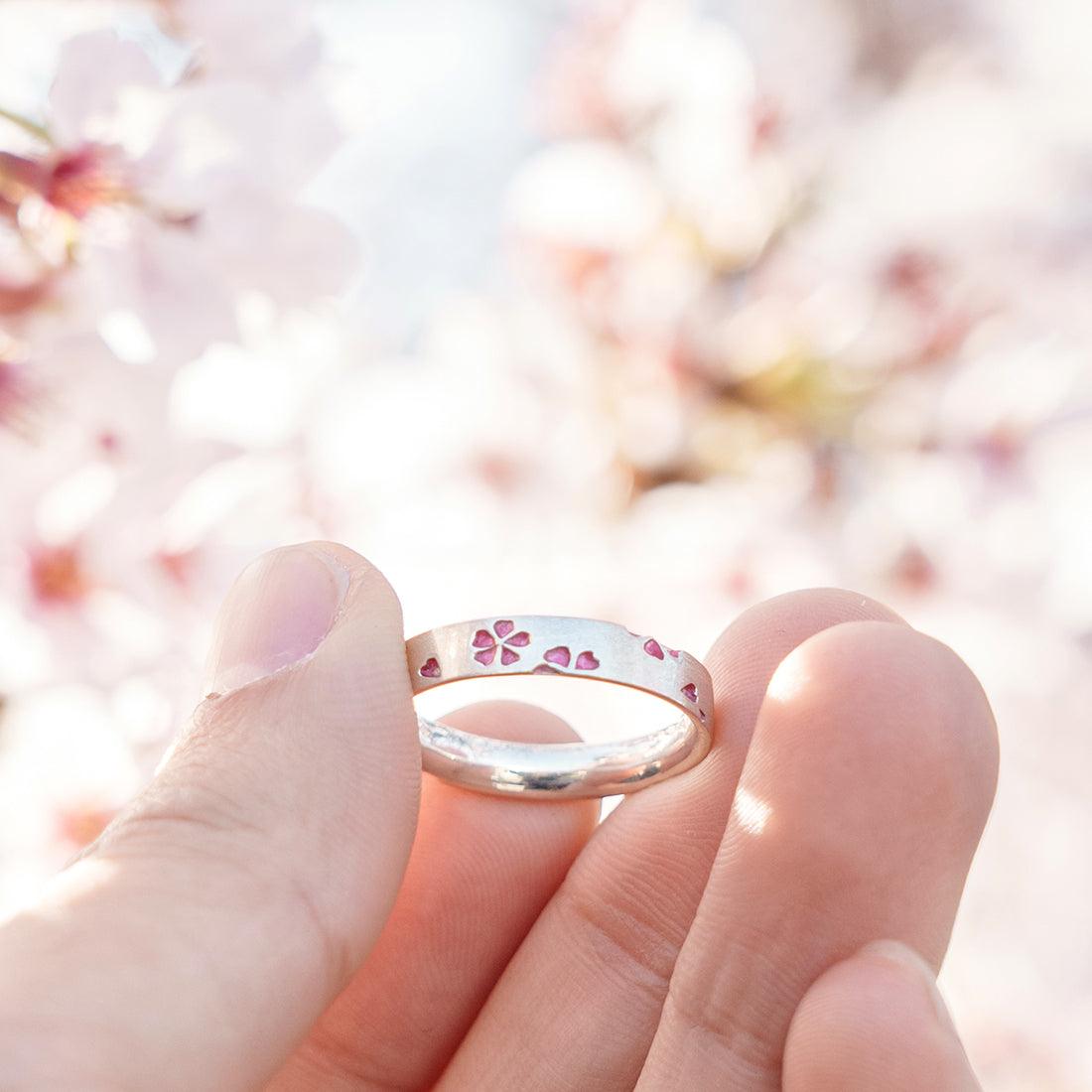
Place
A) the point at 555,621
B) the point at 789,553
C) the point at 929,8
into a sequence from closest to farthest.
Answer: the point at 555,621
the point at 789,553
the point at 929,8

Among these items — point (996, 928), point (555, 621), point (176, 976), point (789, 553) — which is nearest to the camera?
point (176, 976)

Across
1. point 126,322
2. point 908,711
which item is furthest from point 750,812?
point 126,322

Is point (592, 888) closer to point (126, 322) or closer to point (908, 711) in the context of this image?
point (908, 711)

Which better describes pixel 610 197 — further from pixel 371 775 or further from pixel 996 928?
pixel 996 928

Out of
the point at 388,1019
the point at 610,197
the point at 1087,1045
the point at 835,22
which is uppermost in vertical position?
the point at 835,22

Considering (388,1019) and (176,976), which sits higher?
(176,976)

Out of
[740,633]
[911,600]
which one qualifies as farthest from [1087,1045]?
[740,633]

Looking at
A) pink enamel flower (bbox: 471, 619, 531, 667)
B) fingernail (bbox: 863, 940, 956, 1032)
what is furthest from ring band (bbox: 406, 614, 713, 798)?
fingernail (bbox: 863, 940, 956, 1032)

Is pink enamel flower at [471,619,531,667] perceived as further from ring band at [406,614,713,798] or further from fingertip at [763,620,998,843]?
fingertip at [763,620,998,843]
